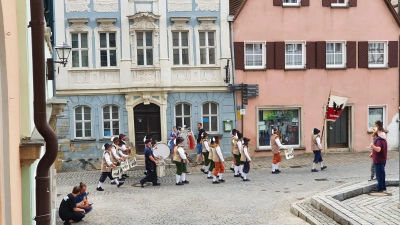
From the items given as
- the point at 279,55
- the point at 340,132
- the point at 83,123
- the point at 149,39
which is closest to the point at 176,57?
the point at 149,39

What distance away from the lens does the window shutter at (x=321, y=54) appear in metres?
24.8

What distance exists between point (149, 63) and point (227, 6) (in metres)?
4.60

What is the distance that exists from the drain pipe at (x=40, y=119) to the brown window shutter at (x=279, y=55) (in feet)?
63.9

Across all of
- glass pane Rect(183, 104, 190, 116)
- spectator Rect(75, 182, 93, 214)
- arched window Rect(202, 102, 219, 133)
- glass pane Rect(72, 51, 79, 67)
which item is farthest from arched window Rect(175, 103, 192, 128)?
spectator Rect(75, 182, 93, 214)

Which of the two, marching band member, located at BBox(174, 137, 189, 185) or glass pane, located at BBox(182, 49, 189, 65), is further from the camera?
glass pane, located at BBox(182, 49, 189, 65)

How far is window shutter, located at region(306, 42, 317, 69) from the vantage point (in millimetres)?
24719

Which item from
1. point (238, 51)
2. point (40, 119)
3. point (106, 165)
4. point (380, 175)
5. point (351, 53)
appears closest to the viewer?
point (40, 119)

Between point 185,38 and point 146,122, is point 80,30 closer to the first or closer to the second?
point 185,38

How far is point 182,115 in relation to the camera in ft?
78.7

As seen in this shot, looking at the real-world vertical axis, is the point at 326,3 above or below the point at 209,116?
above

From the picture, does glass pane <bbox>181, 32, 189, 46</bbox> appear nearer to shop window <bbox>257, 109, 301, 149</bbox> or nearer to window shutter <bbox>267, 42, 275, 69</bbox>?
window shutter <bbox>267, 42, 275, 69</bbox>

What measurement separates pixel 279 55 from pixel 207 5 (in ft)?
14.1

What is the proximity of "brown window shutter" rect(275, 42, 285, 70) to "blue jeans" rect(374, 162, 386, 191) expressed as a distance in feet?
37.0

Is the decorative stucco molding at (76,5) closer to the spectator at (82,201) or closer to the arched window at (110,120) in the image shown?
the arched window at (110,120)
